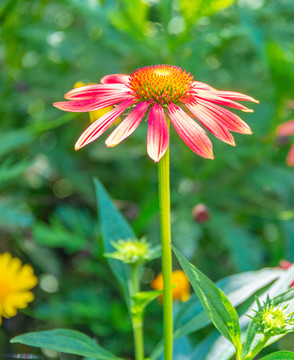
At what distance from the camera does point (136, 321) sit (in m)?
0.70

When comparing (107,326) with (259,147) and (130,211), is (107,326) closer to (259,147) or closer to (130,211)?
(130,211)

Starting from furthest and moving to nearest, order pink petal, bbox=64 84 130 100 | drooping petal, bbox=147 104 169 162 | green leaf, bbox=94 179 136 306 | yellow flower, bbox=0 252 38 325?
yellow flower, bbox=0 252 38 325 → green leaf, bbox=94 179 136 306 → pink petal, bbox=64 84 130 100 → drooping petal, bbox=147 104 169 162

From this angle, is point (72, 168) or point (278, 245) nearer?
point (278, 245)

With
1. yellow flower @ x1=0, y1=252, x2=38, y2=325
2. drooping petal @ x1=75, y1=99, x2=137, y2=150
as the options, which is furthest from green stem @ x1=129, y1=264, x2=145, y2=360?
yellow flower @ x1=0, y1=252, x2=38, y2=325

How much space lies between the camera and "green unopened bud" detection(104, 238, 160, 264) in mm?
722

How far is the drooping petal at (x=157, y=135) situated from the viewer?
1.73 feet

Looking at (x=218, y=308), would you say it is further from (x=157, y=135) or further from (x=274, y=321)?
(x=157, y=135)

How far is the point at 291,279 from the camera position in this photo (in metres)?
0.70

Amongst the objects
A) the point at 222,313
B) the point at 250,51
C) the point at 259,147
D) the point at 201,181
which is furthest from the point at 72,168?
the point at 222,313

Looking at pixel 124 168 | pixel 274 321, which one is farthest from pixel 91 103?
pixel 124 168

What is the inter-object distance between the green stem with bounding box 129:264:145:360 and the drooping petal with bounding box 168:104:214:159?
0.84ft

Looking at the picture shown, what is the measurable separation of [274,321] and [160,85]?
0.32 m

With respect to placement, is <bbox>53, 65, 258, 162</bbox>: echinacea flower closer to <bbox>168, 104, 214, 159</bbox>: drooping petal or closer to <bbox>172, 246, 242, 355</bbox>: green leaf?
<bbox>168, 104, 214, 159</bbox>: drooping petal

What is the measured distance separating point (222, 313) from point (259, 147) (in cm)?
85
